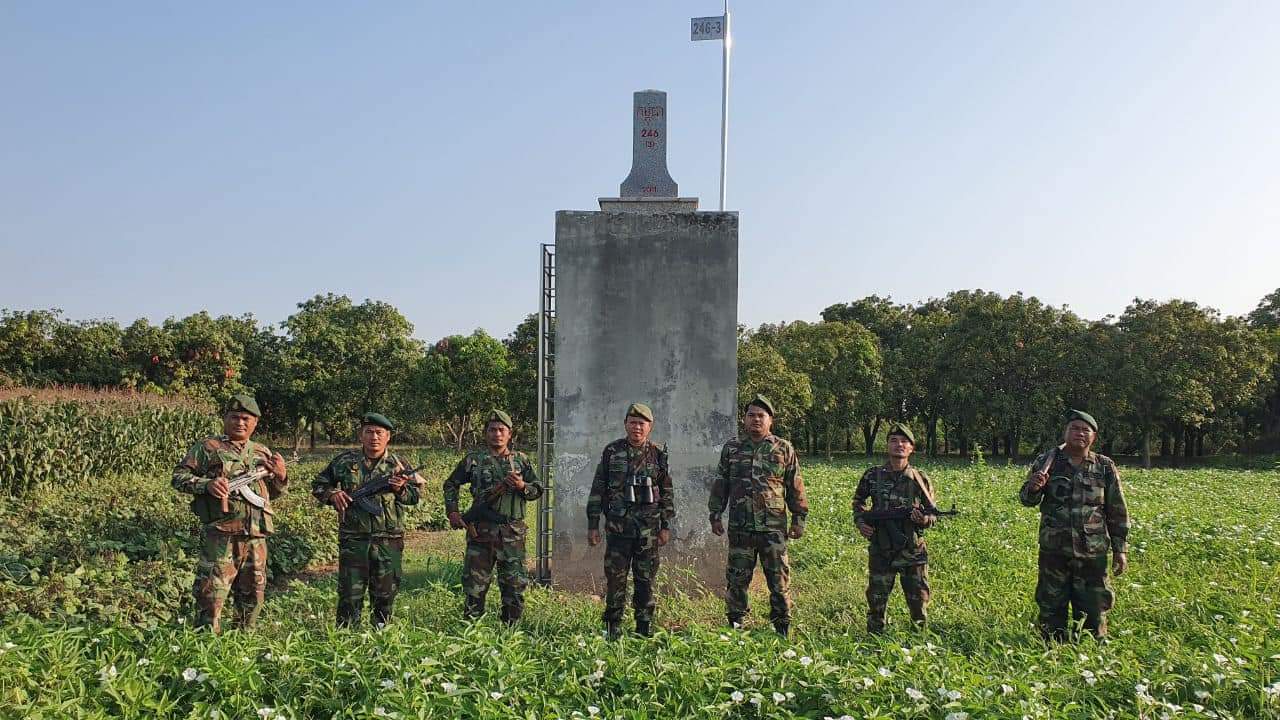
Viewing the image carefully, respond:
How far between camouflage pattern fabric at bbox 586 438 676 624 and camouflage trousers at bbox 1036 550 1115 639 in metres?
3.03

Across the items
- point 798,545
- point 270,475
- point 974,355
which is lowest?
point 798,545

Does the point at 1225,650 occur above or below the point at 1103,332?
below

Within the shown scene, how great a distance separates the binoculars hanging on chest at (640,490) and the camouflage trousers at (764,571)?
2.73ft

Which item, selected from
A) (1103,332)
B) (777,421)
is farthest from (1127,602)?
(1103,332)

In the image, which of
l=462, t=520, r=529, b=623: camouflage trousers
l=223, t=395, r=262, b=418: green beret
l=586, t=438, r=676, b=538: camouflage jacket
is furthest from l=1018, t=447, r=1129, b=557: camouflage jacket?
l=223, t=395, r=262, b=418: green beret

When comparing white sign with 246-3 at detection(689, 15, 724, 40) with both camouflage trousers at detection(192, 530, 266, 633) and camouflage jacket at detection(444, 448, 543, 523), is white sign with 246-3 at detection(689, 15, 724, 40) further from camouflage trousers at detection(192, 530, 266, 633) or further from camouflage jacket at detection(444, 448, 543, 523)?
camouflage trousers at detection(192, 530, 266, 633)

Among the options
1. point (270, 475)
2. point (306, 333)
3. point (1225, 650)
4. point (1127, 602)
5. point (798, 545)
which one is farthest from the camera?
point (306, 333)

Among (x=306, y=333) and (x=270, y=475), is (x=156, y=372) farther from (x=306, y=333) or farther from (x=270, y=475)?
(x=270, y=475)

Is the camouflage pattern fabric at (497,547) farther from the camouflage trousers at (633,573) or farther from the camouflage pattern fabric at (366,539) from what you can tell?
the camouflage trousers at (633,573)

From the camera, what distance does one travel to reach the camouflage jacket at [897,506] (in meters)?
6.05

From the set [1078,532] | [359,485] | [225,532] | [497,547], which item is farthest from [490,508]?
[1078,532]

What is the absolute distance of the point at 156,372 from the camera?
1051 inches

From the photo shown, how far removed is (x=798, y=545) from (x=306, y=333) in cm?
3000

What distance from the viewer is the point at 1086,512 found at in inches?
232
